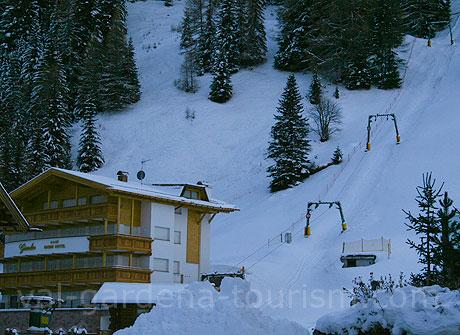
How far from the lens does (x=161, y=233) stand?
32375 mm

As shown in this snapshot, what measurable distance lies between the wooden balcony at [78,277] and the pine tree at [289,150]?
20123 mm

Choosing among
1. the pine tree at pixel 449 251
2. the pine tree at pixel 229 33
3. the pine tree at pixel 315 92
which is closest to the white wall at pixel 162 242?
the pine tree at pixel 449 251

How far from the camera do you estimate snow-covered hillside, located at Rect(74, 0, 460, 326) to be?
3228cm

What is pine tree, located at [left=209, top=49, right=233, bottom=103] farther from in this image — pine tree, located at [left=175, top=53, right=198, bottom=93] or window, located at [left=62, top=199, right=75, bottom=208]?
window, located at [left=62, top=199, right=75, bottom=208]

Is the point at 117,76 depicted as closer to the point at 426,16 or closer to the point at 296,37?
the point at 296,37

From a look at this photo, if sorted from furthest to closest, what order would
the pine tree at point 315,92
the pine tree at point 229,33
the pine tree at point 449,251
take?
the pine tree at point 229,33 → the pine tree at point 315,92 → the pine tree at point 449,251

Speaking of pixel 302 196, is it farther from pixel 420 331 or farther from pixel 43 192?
pixel 420 331

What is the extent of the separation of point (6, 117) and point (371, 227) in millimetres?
→ 46575

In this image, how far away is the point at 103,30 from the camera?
77.1 m

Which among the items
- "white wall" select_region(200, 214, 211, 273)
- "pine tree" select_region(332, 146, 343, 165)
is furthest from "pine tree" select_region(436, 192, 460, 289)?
"pine tree" select_region(332, 146, 343, 165)

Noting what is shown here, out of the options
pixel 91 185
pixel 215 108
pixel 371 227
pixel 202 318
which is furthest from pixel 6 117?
pixel 202 318

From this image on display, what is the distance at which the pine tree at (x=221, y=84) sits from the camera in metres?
66.4

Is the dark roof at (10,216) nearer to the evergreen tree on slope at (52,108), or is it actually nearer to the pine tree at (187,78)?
the evergreen tree on slope at (52,108)

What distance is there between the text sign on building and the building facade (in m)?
0.05
